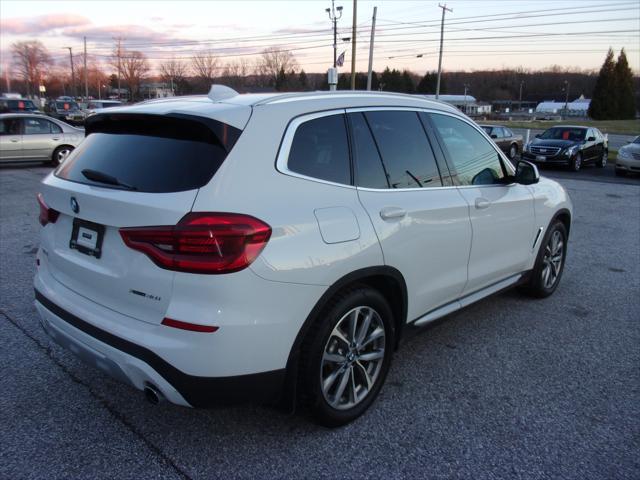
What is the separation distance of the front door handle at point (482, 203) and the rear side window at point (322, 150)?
1.30 meters

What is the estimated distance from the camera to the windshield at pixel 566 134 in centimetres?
2000

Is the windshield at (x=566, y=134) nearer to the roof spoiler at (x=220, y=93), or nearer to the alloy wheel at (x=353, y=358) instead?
the alloy wheel at (x=353, y=358)

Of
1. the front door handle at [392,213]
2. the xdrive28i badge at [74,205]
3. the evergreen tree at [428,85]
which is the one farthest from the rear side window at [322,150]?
the evergreen tree at [428,85]

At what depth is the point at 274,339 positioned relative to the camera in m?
2.40

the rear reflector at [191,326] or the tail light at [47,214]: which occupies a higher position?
the tail light at [47,214]

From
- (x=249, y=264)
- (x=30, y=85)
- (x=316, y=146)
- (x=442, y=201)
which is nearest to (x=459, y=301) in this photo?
(x=442, y=201)

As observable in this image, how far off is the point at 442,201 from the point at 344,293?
1082 millimetres

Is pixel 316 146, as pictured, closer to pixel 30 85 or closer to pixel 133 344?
pixel 133 344

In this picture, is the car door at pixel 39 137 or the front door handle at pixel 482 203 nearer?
the front door handle at pixel 482 203

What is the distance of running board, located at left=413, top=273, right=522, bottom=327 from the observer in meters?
3.43

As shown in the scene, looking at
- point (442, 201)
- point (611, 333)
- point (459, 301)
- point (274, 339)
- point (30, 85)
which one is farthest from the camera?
point (30, 85)

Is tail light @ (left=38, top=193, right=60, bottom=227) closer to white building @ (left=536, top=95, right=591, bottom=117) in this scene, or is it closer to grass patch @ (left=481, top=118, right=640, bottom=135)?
grass patch @ (left=481, top=118, right=640, bottom=135)

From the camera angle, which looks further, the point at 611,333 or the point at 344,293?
the point at 611,333

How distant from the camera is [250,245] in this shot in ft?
7.42
